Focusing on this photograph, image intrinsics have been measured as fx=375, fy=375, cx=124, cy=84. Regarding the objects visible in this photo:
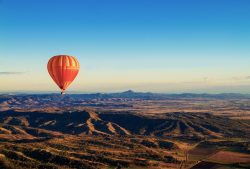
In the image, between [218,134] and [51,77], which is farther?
[218,134]

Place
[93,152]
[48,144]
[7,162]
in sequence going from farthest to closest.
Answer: [48,144]
[93,152]
[7,162]

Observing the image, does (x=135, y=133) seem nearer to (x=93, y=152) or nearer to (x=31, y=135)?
(x=31, y=135)

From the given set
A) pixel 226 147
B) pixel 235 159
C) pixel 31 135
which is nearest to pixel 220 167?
pixel 235 159

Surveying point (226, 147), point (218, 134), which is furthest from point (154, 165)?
point (218, 134)

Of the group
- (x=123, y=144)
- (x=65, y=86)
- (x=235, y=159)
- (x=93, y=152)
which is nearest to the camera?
(x=65, y=86)

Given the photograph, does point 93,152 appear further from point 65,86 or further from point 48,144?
point 65,86

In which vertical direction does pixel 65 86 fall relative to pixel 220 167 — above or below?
above
